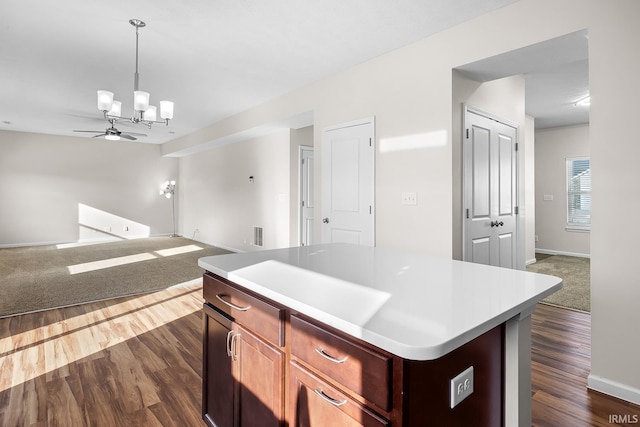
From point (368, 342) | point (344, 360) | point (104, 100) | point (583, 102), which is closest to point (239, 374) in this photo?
point (344, 360)

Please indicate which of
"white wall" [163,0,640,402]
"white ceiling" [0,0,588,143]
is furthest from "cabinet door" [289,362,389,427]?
"white ceiling" [0,0,588,143]

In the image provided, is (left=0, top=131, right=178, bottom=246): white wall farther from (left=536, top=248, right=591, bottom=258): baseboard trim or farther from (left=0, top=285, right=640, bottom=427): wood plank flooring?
(left=536, top=248, right=591, bottom=258): baseboard trim

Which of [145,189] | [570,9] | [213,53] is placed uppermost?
[213,53]

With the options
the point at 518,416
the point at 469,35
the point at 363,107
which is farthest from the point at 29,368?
the point at 469,35

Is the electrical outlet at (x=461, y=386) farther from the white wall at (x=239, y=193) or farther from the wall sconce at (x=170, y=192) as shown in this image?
the wall sconce at (x=170, y=192)

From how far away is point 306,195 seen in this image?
6039 millimetres

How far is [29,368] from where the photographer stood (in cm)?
237

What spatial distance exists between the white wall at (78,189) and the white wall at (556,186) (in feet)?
30.5

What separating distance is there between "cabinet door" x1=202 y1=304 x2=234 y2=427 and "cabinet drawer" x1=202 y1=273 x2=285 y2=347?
0.07 metres

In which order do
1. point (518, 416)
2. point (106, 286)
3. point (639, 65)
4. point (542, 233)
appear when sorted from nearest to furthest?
1. point (518, 416)
2. point (639, 65)
3. point (106, 286)
4. point (542, 233)

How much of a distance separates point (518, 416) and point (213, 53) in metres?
3.70

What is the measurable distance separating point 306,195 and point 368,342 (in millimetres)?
5240

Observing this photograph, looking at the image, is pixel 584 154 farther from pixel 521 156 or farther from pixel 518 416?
pixel 518 416

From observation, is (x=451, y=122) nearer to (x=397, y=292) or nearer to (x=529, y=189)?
(x=397, y=292)
